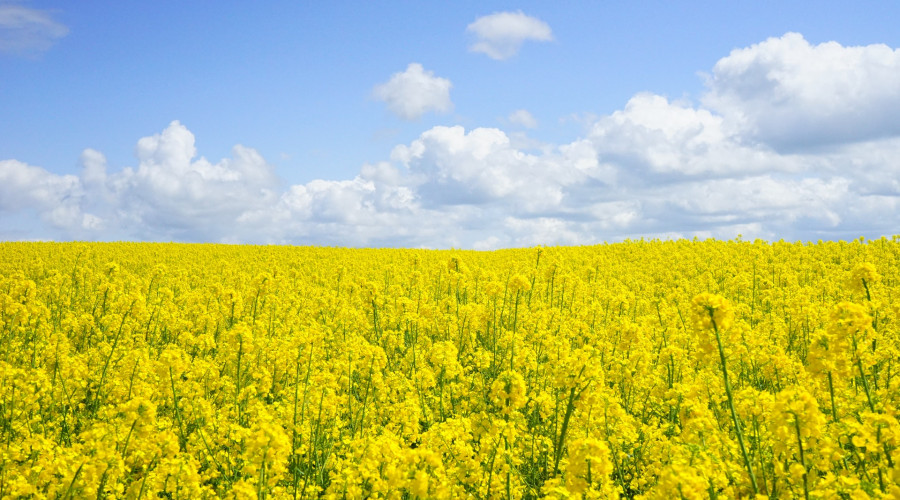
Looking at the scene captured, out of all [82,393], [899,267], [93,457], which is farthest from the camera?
[899,267]

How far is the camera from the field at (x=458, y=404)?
12.9ft

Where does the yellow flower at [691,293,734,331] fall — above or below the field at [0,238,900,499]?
above

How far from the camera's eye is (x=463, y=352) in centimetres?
1016

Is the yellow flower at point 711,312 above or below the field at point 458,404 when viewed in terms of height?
above

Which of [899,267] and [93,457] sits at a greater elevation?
[899,267]

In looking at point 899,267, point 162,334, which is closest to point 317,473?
point 162,334

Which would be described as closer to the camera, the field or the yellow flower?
the yellow flower

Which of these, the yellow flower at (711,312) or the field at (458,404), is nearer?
the yellow flower at (711,312)

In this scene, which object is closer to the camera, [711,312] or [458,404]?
[711,312]

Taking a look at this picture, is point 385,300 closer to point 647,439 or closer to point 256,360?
point 256,360

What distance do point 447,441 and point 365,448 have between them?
0.72 m

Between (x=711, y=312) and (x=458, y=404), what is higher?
(x=711, y=312)

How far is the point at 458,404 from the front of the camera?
7.41m

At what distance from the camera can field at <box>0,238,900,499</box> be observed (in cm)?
393
